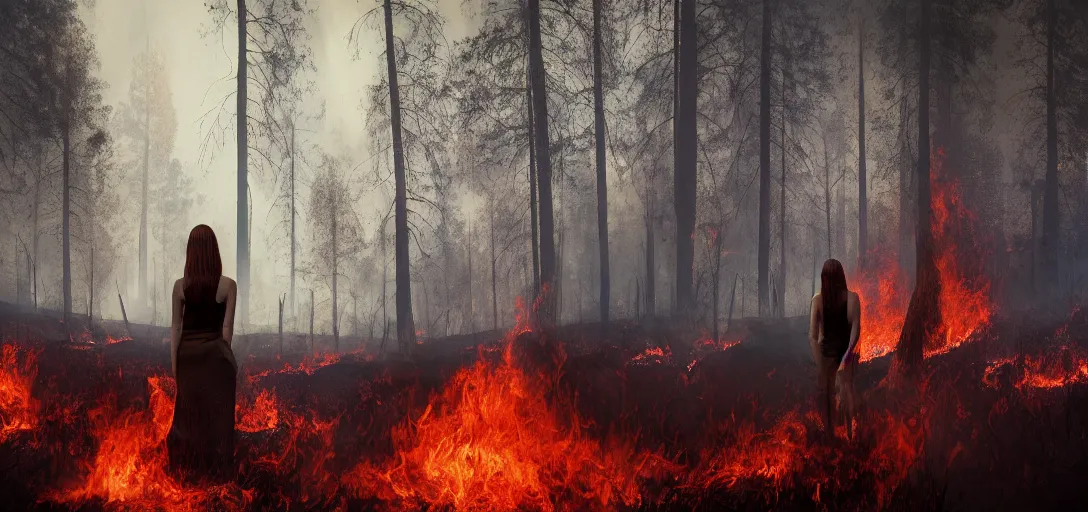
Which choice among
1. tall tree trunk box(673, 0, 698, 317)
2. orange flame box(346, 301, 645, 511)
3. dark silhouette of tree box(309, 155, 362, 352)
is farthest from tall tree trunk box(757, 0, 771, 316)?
dark silhouette of tree box(309, 155, 362, 352)

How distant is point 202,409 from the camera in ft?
18.2

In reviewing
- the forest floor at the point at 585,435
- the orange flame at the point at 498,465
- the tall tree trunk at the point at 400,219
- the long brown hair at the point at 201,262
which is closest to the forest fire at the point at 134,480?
the forest floor at the point at 585,435

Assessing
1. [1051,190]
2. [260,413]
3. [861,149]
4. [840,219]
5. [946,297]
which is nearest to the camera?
[260,413]

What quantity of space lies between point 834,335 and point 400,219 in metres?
11.7

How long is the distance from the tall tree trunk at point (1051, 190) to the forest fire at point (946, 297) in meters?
5.57

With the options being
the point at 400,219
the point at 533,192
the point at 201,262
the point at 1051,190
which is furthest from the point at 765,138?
the point at 201,262

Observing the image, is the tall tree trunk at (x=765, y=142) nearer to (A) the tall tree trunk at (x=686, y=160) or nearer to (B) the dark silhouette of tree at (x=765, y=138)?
(B) the dark silhouette of tree at (x=765, y=138)

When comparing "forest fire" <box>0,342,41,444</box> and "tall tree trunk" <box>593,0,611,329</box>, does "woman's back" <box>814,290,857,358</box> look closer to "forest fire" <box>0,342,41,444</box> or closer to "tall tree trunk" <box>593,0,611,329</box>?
"forest fire" <box>0,342,41,444</box>

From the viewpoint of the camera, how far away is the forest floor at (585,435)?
19.6 ft

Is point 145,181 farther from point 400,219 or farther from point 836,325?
point 836,325

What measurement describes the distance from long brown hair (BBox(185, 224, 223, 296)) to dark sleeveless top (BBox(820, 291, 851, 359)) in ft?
17.7

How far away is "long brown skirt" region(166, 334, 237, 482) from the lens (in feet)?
18.0

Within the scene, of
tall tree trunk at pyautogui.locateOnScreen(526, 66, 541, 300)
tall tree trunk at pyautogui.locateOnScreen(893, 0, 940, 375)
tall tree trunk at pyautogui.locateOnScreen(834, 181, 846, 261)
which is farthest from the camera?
tall tree trunk at pyautogui.locateOnScreen(834, 181, 846, 261)

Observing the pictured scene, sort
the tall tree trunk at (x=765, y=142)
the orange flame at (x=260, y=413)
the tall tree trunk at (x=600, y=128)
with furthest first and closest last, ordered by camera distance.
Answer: the tall tree trunk at (x=765, y=142)
the tall tree trunk at (x=600, y=128)
the orange flame at (x=260, y=413)
